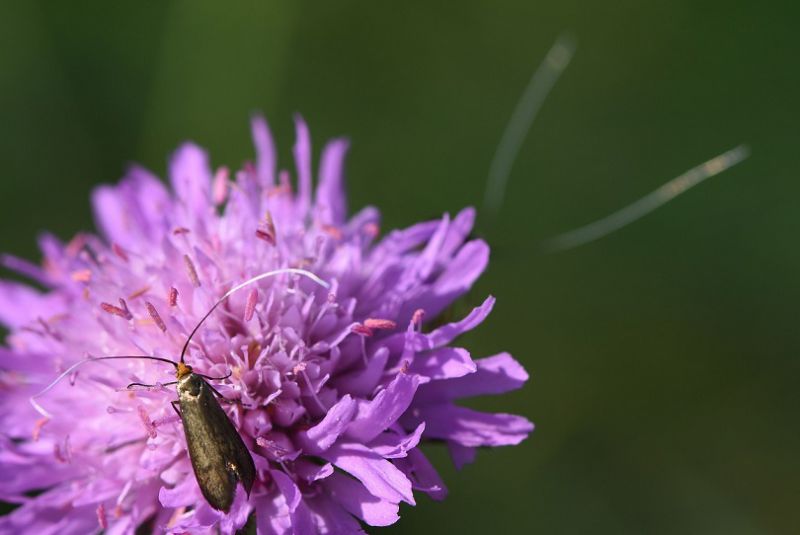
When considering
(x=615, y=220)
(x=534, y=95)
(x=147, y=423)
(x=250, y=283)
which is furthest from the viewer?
(x=534, y=95)

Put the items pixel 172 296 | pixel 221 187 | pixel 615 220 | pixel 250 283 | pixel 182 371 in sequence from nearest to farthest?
pixel 182 371
pixel 172 296
pixel 250 283
pixel 221 187
pixel 615 220

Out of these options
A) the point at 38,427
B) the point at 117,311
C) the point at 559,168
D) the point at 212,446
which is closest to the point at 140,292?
the point at 117,311

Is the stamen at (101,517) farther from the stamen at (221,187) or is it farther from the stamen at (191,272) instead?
the stamen at (221,187)

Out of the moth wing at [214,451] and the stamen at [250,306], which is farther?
the stamen at [250,306]

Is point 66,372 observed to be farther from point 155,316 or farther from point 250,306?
point 250,306

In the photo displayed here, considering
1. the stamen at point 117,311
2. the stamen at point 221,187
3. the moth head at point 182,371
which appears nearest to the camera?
the moth head at point 182,371

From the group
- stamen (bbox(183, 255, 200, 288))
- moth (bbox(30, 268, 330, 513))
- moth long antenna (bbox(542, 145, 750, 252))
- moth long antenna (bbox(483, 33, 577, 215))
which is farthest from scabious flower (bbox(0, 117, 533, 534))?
moth long antenna (bbox(483, 33, 577, 215))

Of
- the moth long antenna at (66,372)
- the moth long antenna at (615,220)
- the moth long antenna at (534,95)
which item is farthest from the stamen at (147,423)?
the moth long antenna at (534,95)
